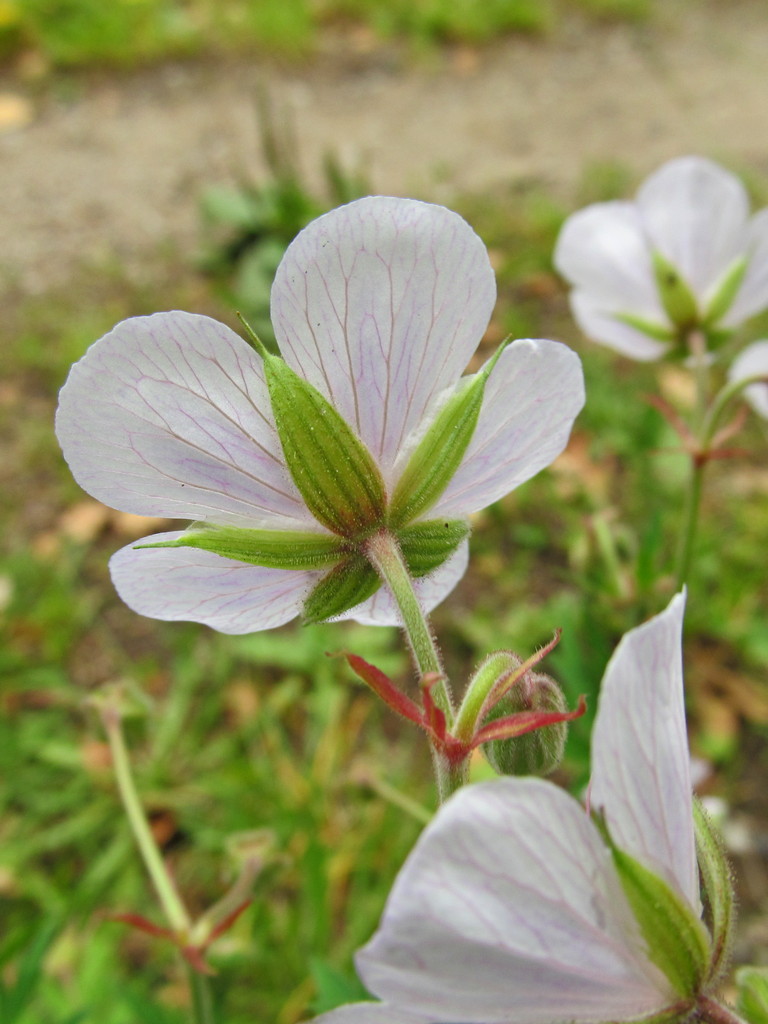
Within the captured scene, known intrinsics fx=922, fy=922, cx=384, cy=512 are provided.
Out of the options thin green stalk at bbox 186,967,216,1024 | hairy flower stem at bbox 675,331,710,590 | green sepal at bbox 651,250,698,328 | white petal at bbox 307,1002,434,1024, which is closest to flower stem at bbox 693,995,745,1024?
white petal at bbox 307,1002,434,1024

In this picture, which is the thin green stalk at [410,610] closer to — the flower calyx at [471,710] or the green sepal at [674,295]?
the flower calyx at [471,710]

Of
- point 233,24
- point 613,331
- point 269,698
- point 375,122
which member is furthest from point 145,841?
point 233,24

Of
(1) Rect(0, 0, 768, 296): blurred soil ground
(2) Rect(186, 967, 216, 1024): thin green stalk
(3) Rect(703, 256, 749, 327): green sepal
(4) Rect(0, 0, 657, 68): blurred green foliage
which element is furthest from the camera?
(4) Rect(0, 0, 657, 68): blurred green foliage

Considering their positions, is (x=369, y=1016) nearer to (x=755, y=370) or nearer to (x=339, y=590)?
(x=339, y=590)

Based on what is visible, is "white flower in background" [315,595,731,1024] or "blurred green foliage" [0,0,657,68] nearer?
"white flower in background" [315,595,731,1024]

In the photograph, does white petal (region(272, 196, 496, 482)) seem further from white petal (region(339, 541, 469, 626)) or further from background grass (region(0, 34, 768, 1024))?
background grass (region(0, 34, 768, 1024))

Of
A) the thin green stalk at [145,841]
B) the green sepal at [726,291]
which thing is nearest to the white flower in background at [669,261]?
the green sepal at [726,291]
